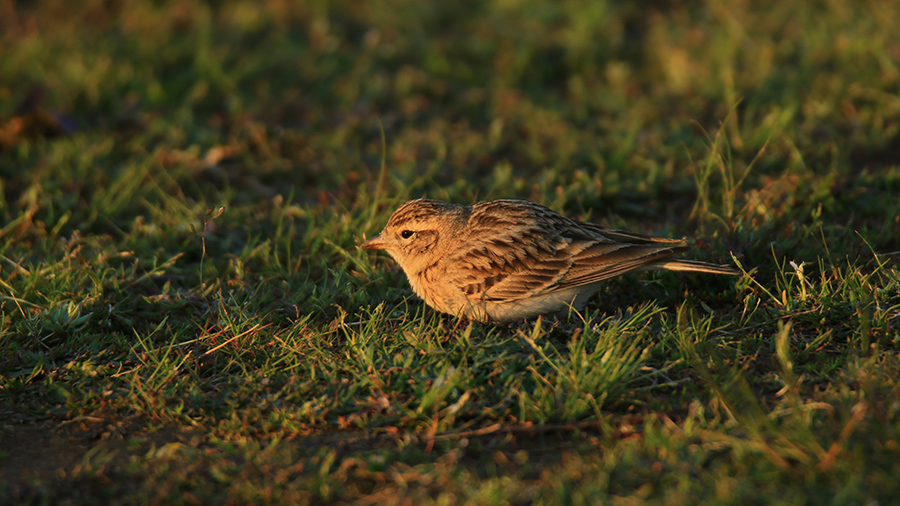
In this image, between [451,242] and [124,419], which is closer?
[124,419]

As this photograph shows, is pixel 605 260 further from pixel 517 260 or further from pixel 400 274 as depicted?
pixel 400 274

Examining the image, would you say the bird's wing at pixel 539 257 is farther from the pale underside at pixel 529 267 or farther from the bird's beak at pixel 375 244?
the bird's beak at pixel 375 244

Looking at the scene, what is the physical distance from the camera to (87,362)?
4.94m

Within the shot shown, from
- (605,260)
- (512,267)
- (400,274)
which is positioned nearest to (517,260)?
(512,267)

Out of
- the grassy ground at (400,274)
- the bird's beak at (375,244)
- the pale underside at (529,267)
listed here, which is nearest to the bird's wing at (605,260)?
the pale underside at (529,267)

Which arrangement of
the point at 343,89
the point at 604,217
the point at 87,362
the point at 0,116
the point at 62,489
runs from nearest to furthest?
1. the point at 62,489
2. the point at 87,362
3. the point at 604,217
4. the point at 0,116
5. the point at 343,89

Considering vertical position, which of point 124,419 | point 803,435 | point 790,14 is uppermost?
point 790,14

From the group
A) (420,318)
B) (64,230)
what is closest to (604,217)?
(420,318)

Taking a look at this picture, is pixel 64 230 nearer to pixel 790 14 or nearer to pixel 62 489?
pixel 62 489

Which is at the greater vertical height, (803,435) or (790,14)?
(790,14)

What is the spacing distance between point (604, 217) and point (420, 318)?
7.69 ft

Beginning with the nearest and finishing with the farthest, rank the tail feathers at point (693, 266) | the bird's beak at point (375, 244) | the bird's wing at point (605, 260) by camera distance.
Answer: the tail feathers at point (693, 266) < the bird's wing at point (605, 260) < the bird's beak at point (375, 244)

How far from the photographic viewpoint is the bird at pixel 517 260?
526cm

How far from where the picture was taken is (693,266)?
505 centimetres
